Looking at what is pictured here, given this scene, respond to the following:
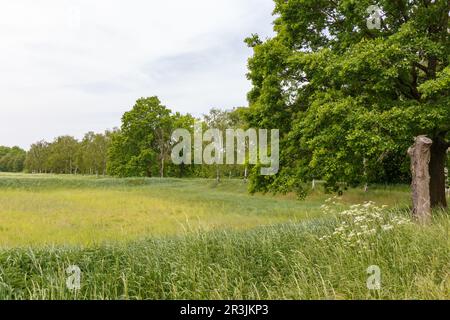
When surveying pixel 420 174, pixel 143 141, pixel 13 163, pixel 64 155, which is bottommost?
pixel 13 163

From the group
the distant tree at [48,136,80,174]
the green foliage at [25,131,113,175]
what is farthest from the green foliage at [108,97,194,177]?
the distant tree at [48,136,80,174]

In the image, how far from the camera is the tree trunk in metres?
15.4

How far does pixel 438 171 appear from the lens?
51.6ft

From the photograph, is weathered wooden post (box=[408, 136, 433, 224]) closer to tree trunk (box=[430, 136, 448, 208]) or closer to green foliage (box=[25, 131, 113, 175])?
tree trunk (box=[430, 136, 448, 208])

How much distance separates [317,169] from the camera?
14.9 metres

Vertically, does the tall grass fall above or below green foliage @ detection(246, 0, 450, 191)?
below

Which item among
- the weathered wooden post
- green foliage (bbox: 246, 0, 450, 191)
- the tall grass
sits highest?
green foliage (bbox: 246, 0, 450, 191)

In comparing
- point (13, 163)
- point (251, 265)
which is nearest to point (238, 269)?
point (251, 265)

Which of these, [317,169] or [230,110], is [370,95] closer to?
[317,169]

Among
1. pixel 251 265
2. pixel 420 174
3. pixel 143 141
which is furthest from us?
pixel 143 141

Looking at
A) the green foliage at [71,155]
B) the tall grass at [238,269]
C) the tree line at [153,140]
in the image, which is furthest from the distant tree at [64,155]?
the tall grass at [238,269]

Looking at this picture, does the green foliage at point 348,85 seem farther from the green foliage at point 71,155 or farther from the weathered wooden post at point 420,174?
the green foliage at point 71,155

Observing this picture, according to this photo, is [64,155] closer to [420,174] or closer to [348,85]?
[348,85]
